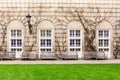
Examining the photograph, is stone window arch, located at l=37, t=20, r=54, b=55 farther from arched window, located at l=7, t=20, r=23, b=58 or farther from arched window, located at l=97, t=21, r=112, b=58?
arched window, located at l=97, t=21, r=112, b=58

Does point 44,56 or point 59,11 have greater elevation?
point 59,11

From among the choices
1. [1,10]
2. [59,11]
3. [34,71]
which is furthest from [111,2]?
[34,71]

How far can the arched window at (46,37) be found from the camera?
89.7 feet

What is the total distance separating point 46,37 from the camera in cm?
2734

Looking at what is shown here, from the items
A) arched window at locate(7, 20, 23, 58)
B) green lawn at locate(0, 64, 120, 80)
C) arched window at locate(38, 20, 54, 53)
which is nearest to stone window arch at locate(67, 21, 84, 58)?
arched window at locate(38, 20, 54, 53)

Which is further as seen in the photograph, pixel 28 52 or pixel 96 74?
pixel 28 52

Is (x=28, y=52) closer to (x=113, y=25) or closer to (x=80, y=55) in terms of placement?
(x=80, y=55)

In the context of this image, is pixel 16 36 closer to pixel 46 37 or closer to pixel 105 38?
pixel 46 37

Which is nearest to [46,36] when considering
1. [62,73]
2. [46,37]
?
[46,37]

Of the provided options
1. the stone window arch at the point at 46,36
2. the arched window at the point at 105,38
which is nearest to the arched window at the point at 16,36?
the stone window arch at the point at 46,36

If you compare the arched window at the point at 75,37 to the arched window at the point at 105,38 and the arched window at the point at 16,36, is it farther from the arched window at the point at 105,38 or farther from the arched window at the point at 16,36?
the arched window at the point at 16,36

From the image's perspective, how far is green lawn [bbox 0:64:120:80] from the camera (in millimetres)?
17062

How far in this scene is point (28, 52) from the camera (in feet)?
87.8

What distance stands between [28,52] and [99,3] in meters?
5.82
